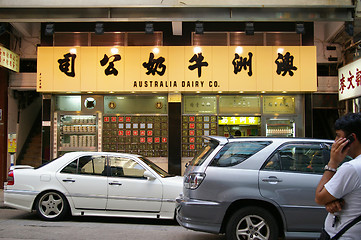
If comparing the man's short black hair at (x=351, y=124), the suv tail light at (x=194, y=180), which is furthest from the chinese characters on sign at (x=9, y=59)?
the man's short black hair at (x=351, y=124)

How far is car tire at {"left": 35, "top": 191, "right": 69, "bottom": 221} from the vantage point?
8.06 metres

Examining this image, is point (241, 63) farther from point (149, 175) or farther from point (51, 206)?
point (51, 206)

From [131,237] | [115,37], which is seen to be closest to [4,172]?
[115,37]

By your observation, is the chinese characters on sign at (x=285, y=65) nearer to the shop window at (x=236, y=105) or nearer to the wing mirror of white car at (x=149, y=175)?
the shop window at (x=236, y=105)

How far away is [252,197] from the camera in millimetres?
5508

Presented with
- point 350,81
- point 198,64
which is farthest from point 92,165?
point 350,81

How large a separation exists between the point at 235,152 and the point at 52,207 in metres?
4.49

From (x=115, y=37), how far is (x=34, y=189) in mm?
7271

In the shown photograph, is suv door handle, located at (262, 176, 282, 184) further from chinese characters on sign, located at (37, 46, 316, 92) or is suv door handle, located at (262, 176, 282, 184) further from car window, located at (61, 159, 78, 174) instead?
chinese characters on sign, located at (37, 46, 316, 92)

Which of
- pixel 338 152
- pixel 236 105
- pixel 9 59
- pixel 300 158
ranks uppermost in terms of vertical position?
pixel 9 59

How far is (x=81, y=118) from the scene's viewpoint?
13992mm

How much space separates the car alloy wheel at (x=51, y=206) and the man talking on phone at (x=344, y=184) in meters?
6.46

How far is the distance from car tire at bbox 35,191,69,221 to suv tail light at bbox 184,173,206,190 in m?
3.54

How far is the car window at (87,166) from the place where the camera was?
8289mm
